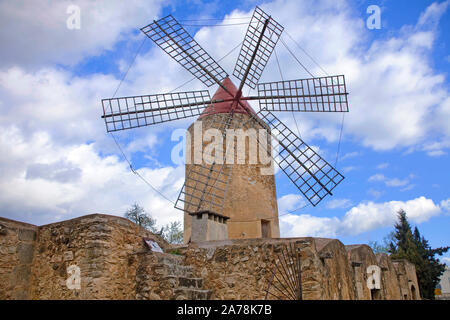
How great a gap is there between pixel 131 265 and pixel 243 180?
4.09 m

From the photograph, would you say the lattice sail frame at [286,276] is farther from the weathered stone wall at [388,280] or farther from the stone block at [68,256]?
the weathered stone wall at [388,280]

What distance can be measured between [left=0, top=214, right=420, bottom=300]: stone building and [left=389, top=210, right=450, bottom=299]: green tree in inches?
490

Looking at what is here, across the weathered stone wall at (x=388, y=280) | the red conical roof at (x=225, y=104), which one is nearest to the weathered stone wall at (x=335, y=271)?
the weathered stone wall at (x=388, y=280)

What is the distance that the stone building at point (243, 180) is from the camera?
7.64 metres

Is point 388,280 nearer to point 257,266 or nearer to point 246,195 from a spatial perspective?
point 246,195

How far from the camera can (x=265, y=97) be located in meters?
9.08

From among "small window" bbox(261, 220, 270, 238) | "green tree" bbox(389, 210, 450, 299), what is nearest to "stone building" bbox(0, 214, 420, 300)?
"small window" bbox(261, 220, 270, 238)

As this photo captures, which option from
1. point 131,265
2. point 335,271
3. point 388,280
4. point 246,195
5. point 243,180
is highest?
point 243,180

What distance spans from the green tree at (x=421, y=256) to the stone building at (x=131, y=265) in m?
12.4

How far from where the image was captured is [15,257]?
4219 millimetres

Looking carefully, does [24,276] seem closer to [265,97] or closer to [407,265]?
[265,97]

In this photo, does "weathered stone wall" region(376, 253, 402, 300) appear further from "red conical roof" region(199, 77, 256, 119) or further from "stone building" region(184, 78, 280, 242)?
"red conical roof" region(199, 77, 256, 119)

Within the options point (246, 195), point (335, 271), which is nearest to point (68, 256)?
point (335, 271)
